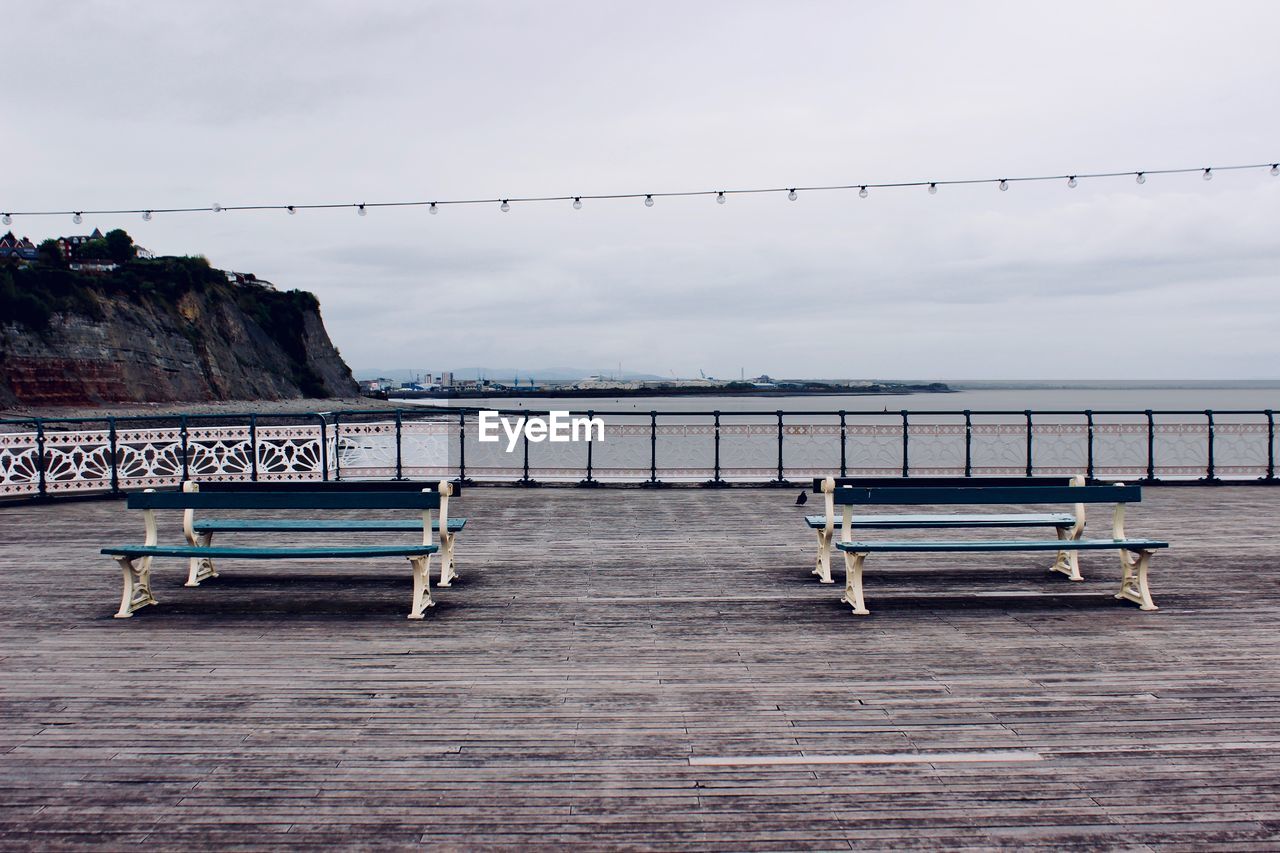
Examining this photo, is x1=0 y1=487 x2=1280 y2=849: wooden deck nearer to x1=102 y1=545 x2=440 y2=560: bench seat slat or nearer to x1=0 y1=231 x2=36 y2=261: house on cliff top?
x1=102 y1=545 x2=440 y2=560: bench seat slat

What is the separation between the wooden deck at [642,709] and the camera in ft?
10.5

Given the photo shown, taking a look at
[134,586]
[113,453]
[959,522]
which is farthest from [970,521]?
[113,453]

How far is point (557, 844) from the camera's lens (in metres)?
3.03

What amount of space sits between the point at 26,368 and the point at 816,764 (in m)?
72.6

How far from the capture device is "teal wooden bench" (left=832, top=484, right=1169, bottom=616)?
6.02 meters

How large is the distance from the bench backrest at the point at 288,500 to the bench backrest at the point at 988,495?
10.7 feet

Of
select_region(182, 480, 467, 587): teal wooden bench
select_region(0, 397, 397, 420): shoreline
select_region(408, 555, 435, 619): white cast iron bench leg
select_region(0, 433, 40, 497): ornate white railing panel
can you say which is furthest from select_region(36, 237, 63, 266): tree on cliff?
select_region(408, 555, 435, 619): white cast iron bench leg

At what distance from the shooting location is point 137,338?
67.9 metres

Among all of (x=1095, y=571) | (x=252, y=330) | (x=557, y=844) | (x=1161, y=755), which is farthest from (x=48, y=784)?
(x=252, y=330)

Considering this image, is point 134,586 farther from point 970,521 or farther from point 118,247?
point 118,247

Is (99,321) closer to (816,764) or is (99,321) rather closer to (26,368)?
(26,368)

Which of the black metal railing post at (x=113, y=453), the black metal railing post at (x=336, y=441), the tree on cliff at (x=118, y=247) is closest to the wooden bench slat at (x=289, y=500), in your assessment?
the black metal railing post at (x=113, y=453)

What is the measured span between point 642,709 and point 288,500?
136 inches

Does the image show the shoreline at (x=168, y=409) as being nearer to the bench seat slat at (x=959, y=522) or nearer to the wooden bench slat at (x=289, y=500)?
the wooden bench slat at (x=289, y=500)
